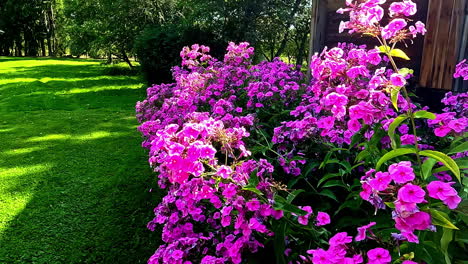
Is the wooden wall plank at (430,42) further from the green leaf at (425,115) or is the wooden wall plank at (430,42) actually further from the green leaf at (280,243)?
the green leaf at (280,243)

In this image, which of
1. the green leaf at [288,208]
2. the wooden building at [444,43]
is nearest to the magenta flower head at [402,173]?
the green leaf at [288,208]

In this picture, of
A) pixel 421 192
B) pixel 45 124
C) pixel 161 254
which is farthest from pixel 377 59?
pixel 45 124

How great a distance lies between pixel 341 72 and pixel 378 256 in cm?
61

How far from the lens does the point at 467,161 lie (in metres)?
1.13

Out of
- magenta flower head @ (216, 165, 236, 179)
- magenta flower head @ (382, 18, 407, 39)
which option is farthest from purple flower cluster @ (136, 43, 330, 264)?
magenta flower head @ (382, 18, 407, 39)

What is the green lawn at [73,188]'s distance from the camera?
8.75 feet

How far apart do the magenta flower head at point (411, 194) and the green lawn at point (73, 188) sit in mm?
2074

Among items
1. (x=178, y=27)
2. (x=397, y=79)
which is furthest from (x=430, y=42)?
(x=178, y=27)

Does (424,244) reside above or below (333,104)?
below

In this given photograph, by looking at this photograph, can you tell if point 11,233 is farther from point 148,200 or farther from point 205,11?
point 205,11

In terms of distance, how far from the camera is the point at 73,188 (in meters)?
3.60

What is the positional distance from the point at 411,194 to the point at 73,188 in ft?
11.2

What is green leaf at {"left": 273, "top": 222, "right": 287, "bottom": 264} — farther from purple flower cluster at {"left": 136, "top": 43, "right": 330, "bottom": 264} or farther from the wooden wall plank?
the wooden wall plank

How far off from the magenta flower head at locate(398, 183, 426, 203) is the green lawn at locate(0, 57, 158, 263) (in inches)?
81.7
